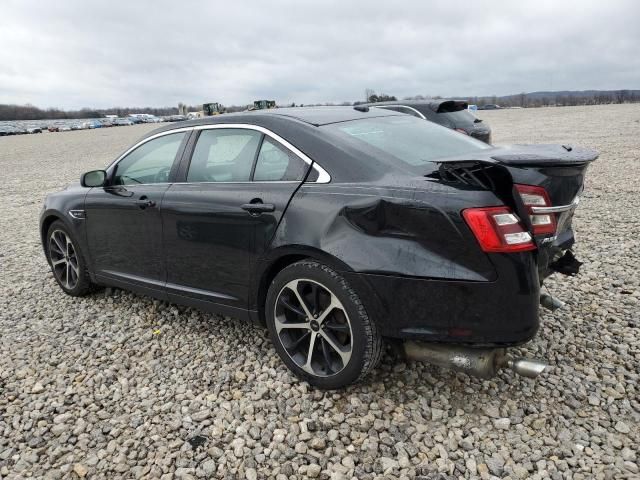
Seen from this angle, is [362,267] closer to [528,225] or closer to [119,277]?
[528,225]

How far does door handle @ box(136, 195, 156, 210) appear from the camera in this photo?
375cm

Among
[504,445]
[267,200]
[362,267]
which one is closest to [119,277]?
[267,200]

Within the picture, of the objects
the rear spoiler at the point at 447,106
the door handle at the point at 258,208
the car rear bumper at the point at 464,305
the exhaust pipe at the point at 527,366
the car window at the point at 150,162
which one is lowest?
the exhaust pipe at the point at 527,366

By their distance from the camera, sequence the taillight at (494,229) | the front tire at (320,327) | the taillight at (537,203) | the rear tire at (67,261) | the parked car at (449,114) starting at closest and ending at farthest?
the taillight at (494,229), the taillight at (537,203), the front tire at (320,327), the rear tire at (67,261), the parked car at (449,114)

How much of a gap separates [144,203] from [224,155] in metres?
0.75

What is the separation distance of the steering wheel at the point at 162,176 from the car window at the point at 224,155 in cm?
24

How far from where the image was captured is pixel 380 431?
2703mm

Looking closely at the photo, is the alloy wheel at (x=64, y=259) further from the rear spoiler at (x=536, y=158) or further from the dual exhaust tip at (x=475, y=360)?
the rear spoiler at (x=536, y=158)

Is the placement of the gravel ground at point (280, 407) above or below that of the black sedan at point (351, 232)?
below

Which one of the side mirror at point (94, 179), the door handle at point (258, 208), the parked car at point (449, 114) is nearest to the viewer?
the door handle at point (258, 208)

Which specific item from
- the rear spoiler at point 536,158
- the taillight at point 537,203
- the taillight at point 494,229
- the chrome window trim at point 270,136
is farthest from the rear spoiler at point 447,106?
the taillight at point 494,229

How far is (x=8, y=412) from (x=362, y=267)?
226cm

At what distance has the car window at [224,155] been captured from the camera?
3.35 meters

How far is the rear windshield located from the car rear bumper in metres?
0.64
